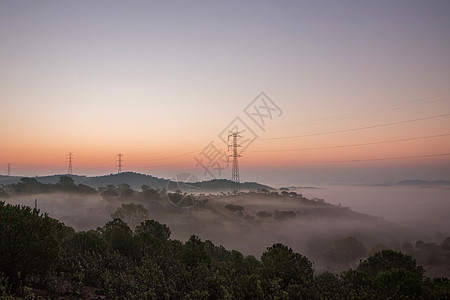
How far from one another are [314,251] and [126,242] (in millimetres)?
169222

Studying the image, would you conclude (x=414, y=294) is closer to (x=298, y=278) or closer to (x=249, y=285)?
(x=298, y=278)

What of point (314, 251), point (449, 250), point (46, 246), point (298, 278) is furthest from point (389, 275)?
point (314, 251)

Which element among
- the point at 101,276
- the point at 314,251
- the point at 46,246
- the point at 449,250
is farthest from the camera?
the point at 314,251

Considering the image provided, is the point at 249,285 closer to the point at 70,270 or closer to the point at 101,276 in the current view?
the point at 101,276

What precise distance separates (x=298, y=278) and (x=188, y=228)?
575ft

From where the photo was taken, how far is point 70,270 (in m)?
26.6

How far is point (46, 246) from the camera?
787 inches

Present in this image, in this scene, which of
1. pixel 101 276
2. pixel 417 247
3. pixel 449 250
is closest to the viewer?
pixel 101 276

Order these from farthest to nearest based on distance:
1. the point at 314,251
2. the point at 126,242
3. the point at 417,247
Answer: the point at 314,251, the point at 417,247, the point at 126,242

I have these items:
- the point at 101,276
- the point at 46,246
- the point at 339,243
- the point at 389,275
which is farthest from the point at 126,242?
the point at 339,243

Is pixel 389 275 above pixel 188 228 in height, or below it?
above

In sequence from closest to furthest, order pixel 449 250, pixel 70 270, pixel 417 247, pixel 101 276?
pixel 101 276, pixel 70 270, pixel 449 250, pixel 417 247

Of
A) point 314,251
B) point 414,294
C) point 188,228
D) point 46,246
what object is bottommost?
point 314,251

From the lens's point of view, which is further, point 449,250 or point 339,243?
point 339,243
